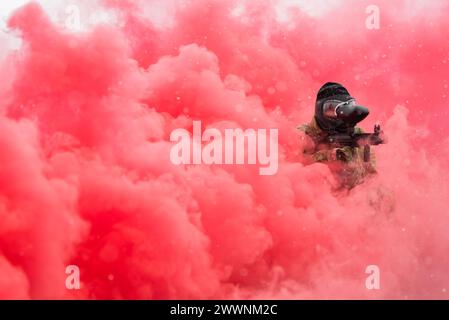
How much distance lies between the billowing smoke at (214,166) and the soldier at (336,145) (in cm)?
22

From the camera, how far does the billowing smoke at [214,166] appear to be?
21.2 ft

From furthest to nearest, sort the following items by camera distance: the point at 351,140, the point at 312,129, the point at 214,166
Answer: the point at 312,129
the point at 351,140
the point at 214,166

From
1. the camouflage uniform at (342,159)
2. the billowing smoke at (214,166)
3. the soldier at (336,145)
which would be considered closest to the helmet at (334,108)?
the soldier at (336,145)

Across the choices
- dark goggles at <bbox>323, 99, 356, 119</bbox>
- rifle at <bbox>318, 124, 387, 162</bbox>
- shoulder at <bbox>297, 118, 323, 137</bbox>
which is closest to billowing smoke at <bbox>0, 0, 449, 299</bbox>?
shoulder at <bbox>297, 118, 323, 137</bbox>

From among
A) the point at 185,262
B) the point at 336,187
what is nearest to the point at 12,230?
the point at 185,262

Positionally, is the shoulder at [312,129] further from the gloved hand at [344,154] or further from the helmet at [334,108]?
the gloved hand at [344,154]

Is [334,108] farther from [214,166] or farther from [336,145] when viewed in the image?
[214,166]

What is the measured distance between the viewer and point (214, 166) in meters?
7.75

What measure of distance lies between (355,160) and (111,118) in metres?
3.08

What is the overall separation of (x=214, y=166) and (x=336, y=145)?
161 centimetres

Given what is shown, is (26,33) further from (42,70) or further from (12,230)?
(12,230)

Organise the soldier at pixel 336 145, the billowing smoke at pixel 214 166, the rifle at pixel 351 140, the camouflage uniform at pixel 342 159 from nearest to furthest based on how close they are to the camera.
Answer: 1. the billowing smoke at pixel 214 166
2. the rifle at pixel 351 140
3. the soldier at pixel 336 145
4. the camouflage uniform at pixel 342 159

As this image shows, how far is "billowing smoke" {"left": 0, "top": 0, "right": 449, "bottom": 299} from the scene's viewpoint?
255 inches

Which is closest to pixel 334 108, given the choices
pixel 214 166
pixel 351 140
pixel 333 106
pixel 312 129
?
pixel 333 106
